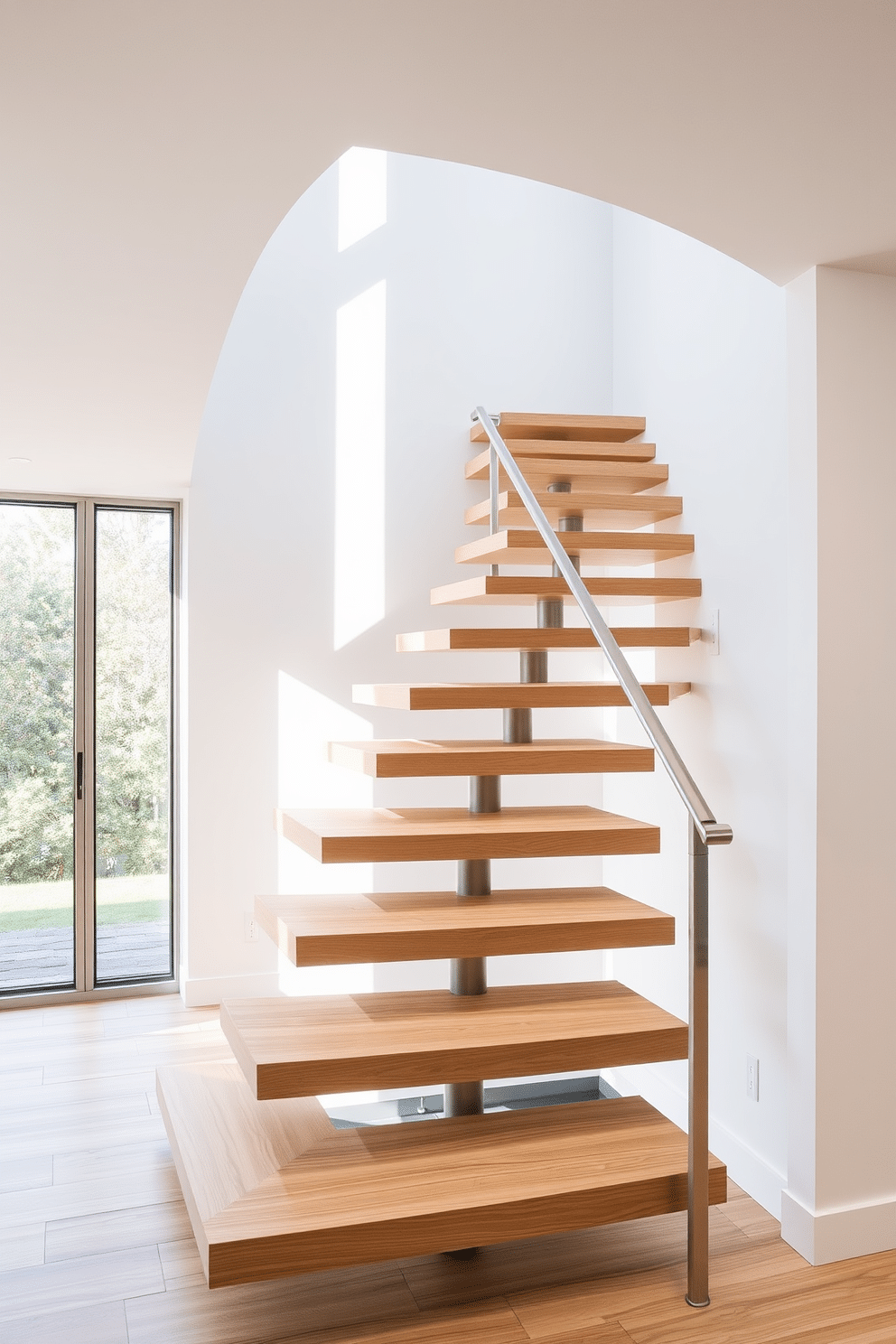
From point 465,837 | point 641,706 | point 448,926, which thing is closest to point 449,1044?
point 448,926

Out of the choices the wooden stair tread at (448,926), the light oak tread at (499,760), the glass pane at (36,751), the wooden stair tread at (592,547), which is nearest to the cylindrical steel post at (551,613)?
the wooden stair tread at (592,547)

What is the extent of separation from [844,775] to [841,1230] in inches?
42.4

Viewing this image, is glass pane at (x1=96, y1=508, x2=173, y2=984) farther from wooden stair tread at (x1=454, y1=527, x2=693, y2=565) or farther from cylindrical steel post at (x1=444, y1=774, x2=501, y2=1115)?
cylindrical steel post at (x1=444, y1=774, x2=501, y2=1115)

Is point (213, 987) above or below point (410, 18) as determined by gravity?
below

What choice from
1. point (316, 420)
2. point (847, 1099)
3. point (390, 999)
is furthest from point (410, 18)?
point (316, 420)

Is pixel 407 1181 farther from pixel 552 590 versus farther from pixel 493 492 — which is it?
pixel 493 492

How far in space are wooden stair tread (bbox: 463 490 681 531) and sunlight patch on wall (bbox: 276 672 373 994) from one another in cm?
111

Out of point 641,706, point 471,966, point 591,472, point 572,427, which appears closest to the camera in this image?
point 641,706

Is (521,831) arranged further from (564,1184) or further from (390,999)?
(564,1184)

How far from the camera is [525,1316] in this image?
2240 millimetres

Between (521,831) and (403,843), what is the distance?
0.31 metres

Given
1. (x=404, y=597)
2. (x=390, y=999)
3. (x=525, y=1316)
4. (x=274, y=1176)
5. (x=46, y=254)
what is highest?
(x=46, y=254)

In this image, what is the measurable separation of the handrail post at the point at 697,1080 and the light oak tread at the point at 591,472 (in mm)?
1753

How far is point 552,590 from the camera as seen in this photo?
10.6 feet
